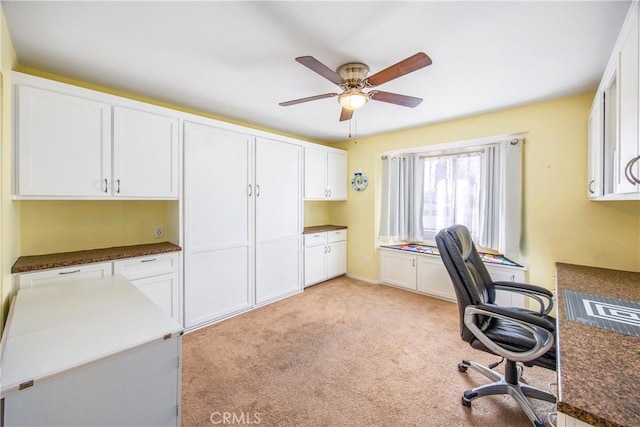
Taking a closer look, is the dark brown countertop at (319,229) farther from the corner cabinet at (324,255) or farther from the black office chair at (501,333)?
the black office chair at (501,333)

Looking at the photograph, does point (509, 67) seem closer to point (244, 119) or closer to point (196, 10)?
point (196, 10)

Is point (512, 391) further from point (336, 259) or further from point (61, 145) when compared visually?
point (61, 145)

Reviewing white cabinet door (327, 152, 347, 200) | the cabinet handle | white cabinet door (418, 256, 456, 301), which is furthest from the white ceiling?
white cabinet door (418, 256, 456, 301)

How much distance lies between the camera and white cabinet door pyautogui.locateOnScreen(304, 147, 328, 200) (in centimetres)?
389

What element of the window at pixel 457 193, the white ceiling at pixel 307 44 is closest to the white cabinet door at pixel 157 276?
the white ceiling at pixel 307 44

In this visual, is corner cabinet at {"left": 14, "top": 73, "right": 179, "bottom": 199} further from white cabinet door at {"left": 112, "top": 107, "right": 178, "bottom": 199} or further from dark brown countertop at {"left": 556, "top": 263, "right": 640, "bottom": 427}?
dark brown countertop at {"left": 556, "top": 263, "right": 640, "bottom": 427}

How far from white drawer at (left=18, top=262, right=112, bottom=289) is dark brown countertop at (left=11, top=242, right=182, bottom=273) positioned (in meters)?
0.04

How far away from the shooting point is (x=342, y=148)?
4691mm

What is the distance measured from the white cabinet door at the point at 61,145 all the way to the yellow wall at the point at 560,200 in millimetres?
3735

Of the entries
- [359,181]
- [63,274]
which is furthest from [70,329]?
[359,181]

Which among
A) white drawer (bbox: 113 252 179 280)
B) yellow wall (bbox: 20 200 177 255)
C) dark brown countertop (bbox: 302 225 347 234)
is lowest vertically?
white drawer (bbox: 113 252 179 280)

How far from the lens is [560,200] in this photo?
2.71m

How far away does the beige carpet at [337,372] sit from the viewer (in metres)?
1.67

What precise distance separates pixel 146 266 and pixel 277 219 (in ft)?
5.01
